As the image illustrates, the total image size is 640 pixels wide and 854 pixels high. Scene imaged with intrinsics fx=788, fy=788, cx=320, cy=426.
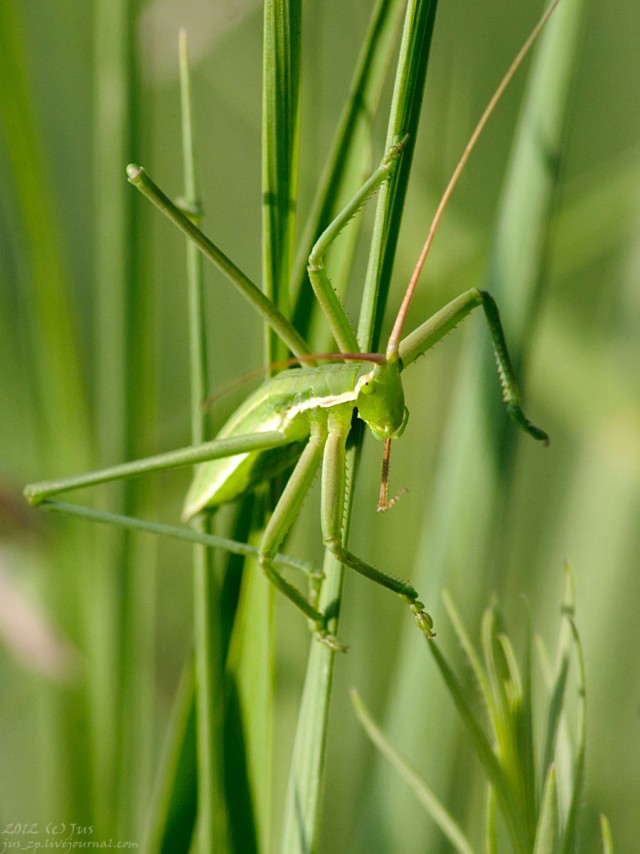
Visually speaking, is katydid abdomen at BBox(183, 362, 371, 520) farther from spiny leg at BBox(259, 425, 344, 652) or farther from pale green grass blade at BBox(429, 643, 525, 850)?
pale green grass blade at BBox(429, 643, 525, 850)

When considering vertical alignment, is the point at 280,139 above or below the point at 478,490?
above

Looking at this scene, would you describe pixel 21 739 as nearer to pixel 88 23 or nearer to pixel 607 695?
pixel 607 695

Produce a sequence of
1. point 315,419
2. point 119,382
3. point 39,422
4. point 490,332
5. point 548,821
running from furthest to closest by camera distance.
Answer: point 39,422 → point 119,382 → point 315,419 → point 490,332 → point 548,821

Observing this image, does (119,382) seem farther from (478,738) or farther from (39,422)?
(478,738)

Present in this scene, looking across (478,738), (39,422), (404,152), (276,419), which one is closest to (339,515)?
(276,419)

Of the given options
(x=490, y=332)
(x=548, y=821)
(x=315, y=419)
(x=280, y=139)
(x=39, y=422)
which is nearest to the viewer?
(x=548, y=821)

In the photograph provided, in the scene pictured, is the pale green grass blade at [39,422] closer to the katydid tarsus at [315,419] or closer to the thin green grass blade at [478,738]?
the katydid tarsus at [315,419]
